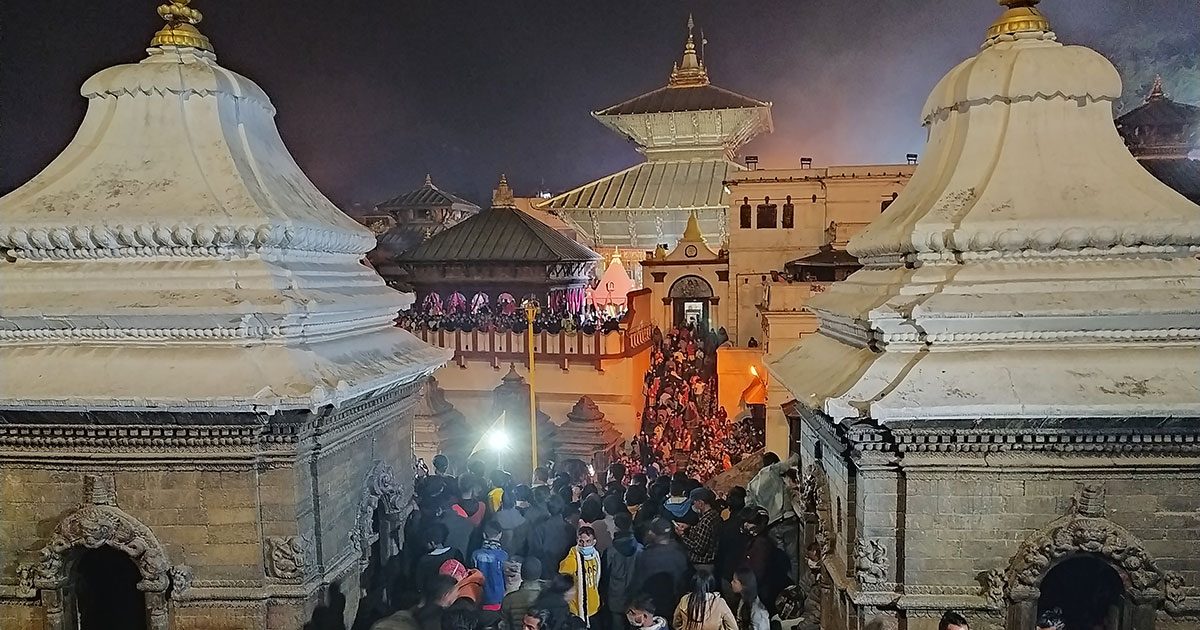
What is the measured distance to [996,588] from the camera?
3.48 meters

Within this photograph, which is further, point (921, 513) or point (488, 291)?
point (488, 291)

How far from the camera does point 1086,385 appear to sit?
11.0 ft

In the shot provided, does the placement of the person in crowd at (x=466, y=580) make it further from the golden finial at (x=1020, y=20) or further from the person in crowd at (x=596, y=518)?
the golden finial at (x=1020, y=20)

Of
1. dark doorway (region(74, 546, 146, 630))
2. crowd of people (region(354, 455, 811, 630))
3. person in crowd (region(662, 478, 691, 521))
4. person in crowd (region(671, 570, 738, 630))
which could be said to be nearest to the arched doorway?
person in crowd (region(662, 478, 691, 521))

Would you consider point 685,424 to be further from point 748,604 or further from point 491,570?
point 748,604

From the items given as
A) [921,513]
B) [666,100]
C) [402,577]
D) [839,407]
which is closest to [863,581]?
[921,513]

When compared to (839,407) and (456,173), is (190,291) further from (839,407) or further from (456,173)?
(456,173)

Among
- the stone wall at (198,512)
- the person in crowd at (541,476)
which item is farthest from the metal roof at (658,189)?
the stone wall at (198,512)

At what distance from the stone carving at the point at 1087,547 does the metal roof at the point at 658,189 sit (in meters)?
12.7

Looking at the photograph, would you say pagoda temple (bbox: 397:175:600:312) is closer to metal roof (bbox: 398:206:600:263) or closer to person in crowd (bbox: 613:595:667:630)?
metal roof (bbox: 398:206:600:263)

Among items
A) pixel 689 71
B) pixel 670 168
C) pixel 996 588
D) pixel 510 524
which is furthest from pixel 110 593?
pixel 670 168

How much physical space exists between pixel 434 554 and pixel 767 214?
10385mm

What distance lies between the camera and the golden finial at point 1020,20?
4.10m

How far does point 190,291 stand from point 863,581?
3.91 m
